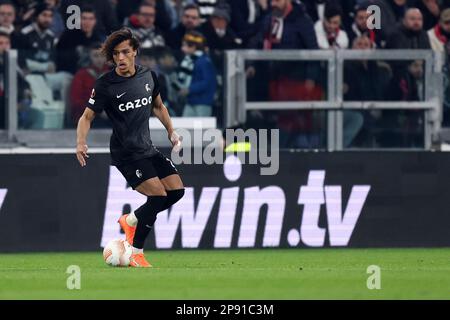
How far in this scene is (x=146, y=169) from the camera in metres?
13.8

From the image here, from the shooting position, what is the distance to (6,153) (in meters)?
16.8

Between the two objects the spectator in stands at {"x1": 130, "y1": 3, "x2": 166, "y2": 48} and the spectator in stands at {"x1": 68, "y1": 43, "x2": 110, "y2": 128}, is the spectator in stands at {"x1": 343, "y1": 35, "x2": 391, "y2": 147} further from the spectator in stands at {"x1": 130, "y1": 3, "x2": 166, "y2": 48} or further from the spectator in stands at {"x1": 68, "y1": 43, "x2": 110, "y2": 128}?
the spectator in stands at {"x1": 68, "y1": 43, "x2": 110, "y2": 128}

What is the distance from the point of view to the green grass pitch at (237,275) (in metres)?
11.1

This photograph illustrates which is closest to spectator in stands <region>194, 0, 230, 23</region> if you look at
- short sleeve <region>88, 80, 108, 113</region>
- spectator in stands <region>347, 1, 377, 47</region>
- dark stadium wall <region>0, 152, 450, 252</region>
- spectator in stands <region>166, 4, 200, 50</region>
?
spectator in stands <region>166, 4, 200, 50</region>

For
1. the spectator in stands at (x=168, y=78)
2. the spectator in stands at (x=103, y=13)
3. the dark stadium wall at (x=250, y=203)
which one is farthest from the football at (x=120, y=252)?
the spectator in stands at (x=103, y=13)

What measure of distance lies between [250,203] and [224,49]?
8.09 feet

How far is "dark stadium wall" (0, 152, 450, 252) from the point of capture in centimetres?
1681

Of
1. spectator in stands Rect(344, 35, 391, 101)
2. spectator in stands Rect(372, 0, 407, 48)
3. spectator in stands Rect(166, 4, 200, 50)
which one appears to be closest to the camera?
spectator in stands Rect(344, 35, 391, 101)

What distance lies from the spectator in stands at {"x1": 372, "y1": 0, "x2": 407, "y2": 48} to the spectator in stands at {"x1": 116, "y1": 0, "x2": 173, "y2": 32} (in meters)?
2.70

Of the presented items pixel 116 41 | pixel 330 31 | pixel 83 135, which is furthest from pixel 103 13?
pixel 83 135

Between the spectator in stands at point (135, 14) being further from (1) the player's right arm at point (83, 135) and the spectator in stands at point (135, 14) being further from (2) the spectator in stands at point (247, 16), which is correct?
(1) the player's right arm at point (83, 135)

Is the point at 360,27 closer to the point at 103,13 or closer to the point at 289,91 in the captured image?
the point at 289,91
